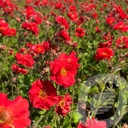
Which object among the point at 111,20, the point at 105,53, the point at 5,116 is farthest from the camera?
the point at 111,20

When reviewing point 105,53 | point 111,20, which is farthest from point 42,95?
point 111,20

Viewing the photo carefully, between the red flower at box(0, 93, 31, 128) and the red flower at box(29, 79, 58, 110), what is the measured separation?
380mm

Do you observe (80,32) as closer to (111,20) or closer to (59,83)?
(111,20)

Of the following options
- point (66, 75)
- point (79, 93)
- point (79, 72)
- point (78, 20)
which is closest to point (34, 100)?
point (66, 75)

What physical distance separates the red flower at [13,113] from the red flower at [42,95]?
1.25ft

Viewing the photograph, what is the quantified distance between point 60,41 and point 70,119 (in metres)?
0.68

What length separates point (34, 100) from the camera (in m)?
1.68

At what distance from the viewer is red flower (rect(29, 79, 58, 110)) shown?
1.65 metres

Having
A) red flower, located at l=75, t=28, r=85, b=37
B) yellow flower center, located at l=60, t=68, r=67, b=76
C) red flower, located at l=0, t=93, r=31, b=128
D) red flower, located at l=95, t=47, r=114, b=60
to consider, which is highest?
red flower, located at l=0, t=93, r=31, b=128

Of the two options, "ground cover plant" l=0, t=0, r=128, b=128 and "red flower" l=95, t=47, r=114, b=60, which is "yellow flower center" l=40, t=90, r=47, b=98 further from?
"red flower" l=95, t=47, r=114, b=60

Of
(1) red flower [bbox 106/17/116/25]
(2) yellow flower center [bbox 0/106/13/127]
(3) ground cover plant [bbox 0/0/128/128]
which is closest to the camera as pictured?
(2) yellow flower center [bbox 0/106/13/127]

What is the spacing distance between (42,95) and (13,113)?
48 centimetres

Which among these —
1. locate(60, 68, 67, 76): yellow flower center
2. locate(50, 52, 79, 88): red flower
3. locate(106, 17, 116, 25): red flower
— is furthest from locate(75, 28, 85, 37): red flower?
locate(60, 68, 67, 76): yellow flower center

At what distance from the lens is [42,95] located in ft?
5.65
